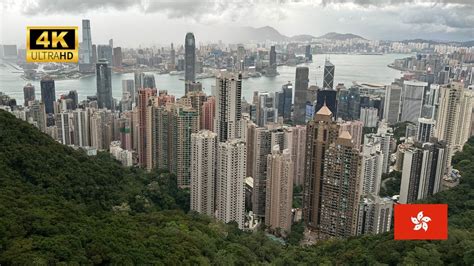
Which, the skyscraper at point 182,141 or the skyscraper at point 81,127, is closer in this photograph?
the skyscraper at point 182,141

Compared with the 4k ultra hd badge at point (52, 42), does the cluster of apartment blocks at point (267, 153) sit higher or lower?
lower

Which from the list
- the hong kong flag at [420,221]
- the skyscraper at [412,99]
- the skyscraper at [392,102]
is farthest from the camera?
the skyscraper at [392,102]

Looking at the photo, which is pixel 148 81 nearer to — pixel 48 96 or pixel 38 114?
pixel 48 96

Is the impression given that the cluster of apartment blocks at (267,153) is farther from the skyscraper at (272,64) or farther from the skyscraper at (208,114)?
the skyscraper at (272,64)

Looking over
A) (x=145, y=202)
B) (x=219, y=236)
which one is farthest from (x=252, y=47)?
(x=219, y=236)

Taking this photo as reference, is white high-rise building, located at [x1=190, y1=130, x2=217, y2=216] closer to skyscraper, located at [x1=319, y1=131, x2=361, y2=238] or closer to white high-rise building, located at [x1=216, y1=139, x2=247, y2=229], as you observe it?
white high-rise building, located at [x1=216, y1=139, x2=247, y2=229]

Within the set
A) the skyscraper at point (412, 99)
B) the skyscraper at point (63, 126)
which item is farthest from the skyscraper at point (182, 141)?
the skyscraper at point (412, 99)

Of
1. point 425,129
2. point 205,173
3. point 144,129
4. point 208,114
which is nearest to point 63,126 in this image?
point 144,129
